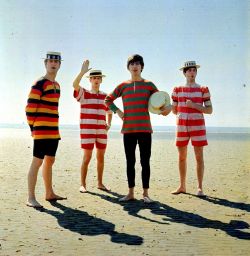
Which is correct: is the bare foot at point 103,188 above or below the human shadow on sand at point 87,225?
below

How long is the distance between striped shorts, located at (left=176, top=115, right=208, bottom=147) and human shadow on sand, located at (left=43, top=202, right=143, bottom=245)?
2.19 m

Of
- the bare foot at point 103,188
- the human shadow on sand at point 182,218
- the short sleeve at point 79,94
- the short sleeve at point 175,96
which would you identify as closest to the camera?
the human shadow on sand at point 182,218

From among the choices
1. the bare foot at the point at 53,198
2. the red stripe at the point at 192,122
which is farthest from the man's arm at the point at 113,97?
the bare foot at the point at 53,198

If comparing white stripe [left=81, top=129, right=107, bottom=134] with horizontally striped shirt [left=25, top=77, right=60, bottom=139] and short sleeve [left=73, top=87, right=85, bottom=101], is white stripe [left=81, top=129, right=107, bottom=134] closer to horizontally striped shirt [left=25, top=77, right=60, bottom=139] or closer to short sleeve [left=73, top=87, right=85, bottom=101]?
short sleeve [left=73, top=87, right=85, bottom=101]

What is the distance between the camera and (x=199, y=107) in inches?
235

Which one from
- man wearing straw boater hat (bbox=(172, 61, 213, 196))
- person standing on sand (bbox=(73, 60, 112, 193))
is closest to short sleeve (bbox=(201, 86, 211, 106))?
man wearing straw boater hat (bbox=(172, 61, 213, 196))

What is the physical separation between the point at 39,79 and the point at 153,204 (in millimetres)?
2493

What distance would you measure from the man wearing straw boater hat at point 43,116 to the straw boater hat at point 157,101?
56.1 inches

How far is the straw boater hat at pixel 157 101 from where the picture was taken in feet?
17.9

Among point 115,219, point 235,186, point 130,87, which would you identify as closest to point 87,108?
point 130,87

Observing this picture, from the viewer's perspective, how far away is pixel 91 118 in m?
6.47

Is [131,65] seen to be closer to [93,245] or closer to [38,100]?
[38,100]

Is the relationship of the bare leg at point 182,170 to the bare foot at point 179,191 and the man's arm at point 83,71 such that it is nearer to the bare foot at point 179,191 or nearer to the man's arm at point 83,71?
the bare foot at point 179,191

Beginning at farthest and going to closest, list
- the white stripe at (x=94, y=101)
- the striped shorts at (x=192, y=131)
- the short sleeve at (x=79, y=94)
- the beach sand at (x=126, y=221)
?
the white stripe at (x=94, y=101) → the short sleeve at (x=79, y=94) → the striped shorts at (x=192, y=131) → the beach sand at (x=126, y=221)
